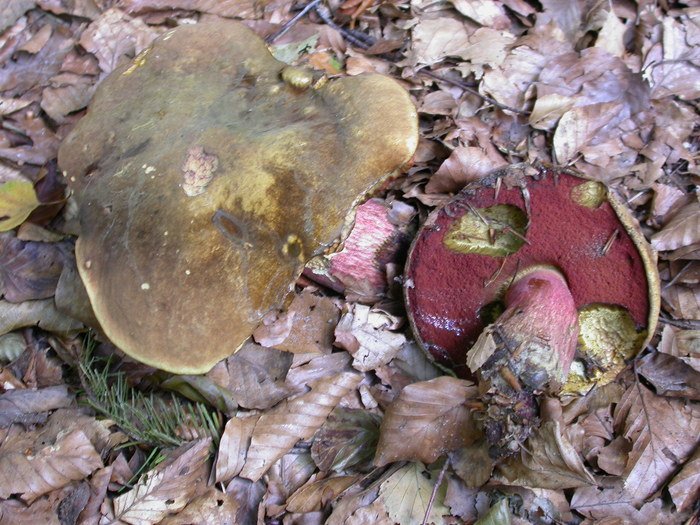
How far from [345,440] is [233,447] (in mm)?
399

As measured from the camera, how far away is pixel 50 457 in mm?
1880

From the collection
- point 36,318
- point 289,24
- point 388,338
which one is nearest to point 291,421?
point 388,338

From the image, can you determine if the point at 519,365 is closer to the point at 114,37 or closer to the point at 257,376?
the point at 257,376

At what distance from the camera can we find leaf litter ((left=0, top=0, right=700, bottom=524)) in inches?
71.1

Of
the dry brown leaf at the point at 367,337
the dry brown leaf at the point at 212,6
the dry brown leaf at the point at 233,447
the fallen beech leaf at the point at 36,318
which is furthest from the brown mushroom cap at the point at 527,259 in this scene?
the dry brown leaf at the point at 212,6

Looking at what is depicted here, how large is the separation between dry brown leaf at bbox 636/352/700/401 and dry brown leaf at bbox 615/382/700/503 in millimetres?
35

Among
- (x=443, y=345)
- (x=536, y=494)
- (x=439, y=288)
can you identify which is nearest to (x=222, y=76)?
(x=439, y=288)

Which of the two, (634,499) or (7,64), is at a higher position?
(7,64)

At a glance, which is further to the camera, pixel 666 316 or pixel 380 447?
pixel 666 316

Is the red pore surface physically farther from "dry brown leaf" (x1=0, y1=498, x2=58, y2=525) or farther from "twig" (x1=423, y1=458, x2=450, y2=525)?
"dry brown leaf" (x1=0, y1=498, x2=58, y2=525)

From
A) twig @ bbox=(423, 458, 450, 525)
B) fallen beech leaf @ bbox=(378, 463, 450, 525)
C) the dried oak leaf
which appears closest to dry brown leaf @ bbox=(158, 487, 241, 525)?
fallen beech leaf @ bbox=(378, 463, 450, 525)

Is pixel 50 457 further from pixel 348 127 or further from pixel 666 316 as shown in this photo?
pixel 666 316

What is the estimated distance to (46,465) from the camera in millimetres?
1869

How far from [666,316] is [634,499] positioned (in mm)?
717
